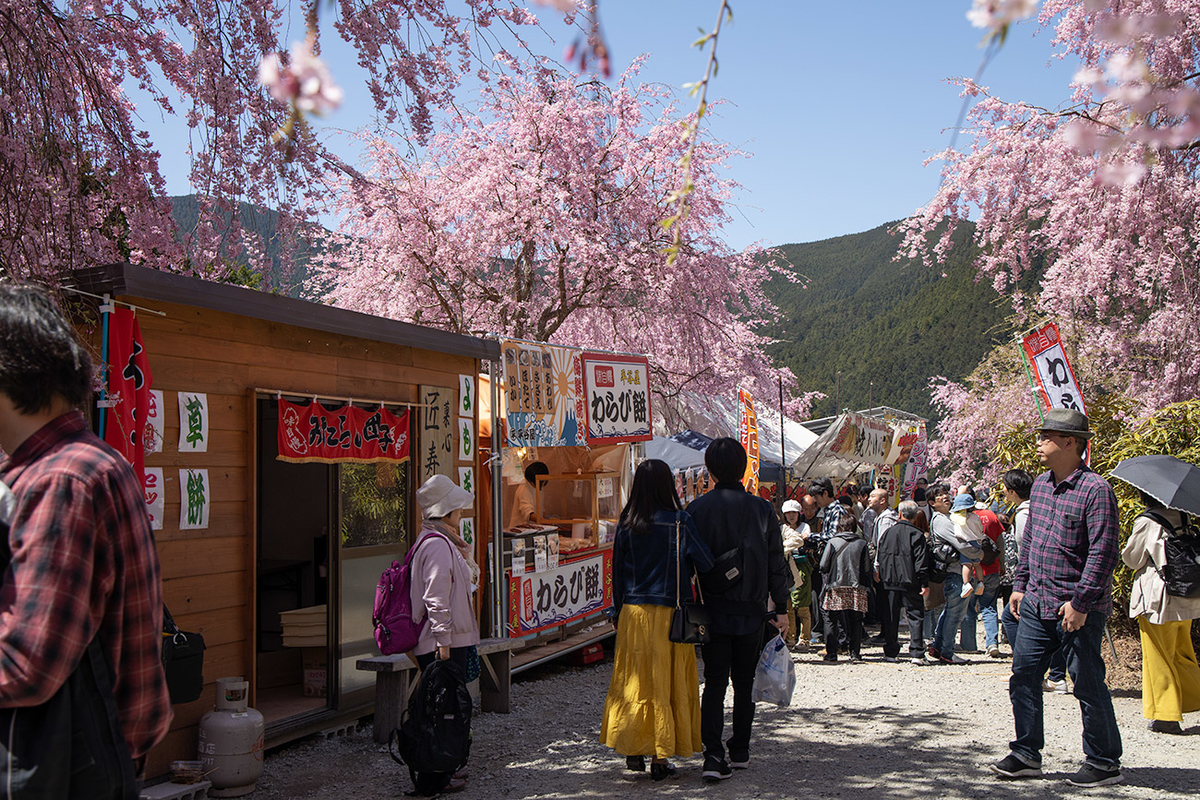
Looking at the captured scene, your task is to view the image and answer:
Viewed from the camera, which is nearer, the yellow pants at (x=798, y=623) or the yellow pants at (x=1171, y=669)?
the yellow pants at (x=1171, y=669)

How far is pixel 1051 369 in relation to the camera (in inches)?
324

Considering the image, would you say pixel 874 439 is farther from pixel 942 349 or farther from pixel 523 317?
pixel 942 349

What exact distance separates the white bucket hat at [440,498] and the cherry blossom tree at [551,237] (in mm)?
8203

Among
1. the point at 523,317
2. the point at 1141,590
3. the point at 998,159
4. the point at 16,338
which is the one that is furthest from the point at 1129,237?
the point at 16,338

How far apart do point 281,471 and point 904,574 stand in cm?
613

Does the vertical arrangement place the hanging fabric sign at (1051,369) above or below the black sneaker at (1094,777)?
above

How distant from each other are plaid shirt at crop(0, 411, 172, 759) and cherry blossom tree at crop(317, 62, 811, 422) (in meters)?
11.5

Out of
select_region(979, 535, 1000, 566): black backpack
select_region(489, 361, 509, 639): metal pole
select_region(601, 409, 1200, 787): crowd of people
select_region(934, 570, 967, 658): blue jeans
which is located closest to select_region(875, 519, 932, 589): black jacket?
select_region(934, 570, 967, 658): blue jeans

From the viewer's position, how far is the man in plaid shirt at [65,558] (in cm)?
191

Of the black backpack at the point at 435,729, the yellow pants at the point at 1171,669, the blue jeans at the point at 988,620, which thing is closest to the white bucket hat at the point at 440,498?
the black backpack at the point at 435,729

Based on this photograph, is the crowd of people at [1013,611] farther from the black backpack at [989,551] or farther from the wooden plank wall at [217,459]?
the black backpack at [989,551]

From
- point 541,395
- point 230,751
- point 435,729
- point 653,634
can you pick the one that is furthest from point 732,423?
point 230,751

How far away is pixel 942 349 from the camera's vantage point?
175 ft

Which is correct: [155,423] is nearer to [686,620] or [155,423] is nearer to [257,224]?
[257,224]
